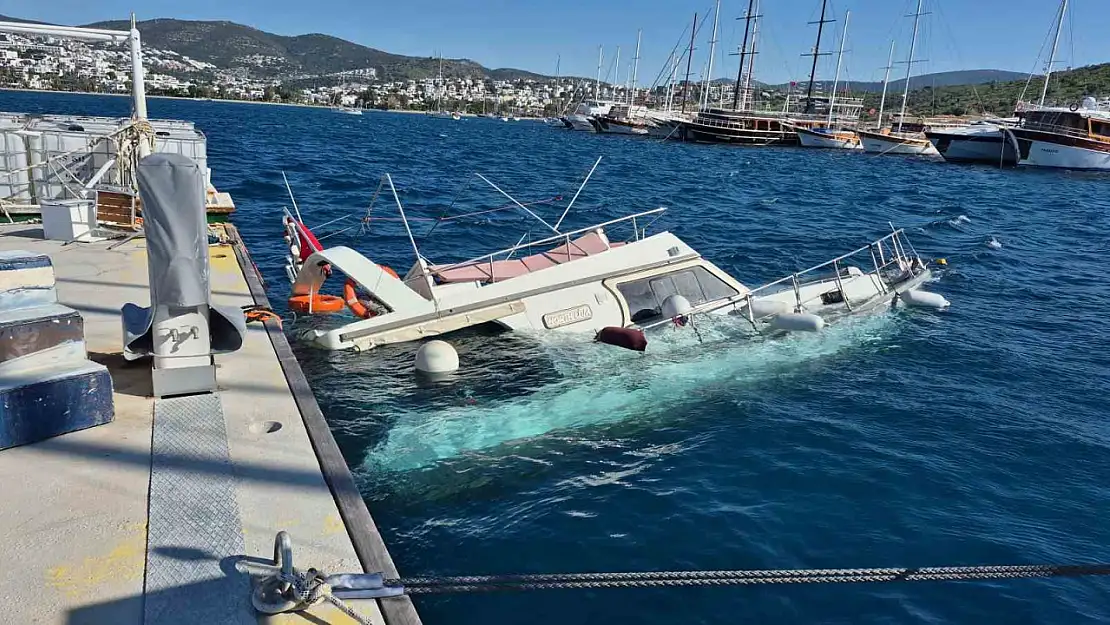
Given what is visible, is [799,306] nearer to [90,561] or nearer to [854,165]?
[90,561]

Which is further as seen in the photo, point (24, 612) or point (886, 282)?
point (886, 282)

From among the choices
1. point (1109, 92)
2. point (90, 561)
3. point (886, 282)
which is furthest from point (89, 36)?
point (1109, 92)

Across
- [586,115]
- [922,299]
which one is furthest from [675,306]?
[586,115]

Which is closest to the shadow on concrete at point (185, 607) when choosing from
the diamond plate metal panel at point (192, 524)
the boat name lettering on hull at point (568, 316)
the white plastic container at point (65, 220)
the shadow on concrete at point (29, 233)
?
the diamond plate metal panel at point (192, 524)

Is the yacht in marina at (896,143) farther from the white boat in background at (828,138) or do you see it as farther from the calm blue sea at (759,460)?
the calm blue sea at (759,460)

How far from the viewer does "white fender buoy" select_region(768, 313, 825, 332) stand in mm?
10734

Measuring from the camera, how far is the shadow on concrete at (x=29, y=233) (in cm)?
1126

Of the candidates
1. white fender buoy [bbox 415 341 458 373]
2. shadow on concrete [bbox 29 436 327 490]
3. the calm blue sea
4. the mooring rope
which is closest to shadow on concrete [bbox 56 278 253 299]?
the calm blue sea

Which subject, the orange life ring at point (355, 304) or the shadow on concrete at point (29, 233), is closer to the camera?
the orange life ring at point (355, 304)

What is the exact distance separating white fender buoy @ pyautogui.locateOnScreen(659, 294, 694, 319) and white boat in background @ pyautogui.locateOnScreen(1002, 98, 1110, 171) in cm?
5647

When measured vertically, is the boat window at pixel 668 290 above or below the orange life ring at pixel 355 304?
above

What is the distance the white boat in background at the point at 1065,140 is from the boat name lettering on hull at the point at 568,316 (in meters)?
57.6

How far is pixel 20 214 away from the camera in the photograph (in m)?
13.1

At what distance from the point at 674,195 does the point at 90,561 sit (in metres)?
31.0
